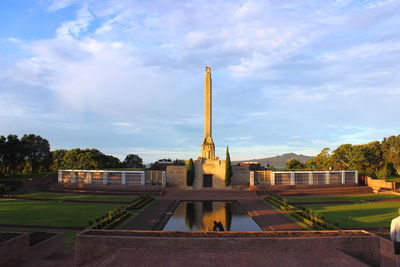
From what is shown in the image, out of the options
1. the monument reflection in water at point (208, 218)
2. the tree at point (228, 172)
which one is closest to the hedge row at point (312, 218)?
the monument reflection in water at point (208, 218)

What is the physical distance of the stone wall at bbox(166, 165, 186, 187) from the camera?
48938 millimetres

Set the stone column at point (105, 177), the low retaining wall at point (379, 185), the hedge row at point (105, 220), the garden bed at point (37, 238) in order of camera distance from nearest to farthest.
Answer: the garden bed at point (37, 238) → the hedge row at point (105, 220) → the low retaining wall at point (379, 185) → the stone column at point (105, 177)

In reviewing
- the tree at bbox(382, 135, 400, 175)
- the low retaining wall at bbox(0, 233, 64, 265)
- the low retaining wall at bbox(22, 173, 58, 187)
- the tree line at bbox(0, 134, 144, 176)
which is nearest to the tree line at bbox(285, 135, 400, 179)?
the tree at bbox(382, 135, 400, 175)

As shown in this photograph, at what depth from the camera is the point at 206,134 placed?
55.7 m

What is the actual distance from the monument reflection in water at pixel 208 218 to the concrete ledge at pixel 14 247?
9.95m

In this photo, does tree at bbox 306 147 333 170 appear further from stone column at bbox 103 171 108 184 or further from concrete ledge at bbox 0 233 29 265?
concrete ledge at bbox 0 233 29 265

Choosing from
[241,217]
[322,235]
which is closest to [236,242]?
[322,235]

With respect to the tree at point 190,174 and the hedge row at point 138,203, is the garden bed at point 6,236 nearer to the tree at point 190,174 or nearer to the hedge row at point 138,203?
the hedge row at point 138,203

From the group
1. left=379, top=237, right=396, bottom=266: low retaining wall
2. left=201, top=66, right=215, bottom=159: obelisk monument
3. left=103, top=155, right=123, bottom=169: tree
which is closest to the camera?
left=379, top=237, right=396, bottom=266: low retaining wall

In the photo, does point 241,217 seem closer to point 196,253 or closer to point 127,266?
point 196,253

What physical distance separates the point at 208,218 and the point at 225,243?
13678mm

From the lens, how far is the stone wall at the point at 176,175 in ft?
161

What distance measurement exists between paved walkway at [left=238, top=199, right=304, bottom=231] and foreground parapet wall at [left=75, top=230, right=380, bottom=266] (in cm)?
801

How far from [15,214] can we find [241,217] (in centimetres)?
1822
